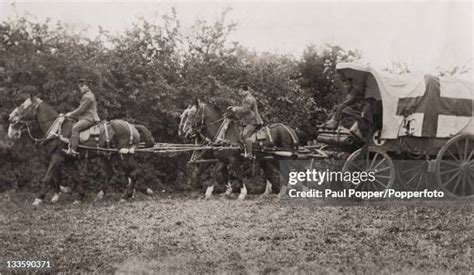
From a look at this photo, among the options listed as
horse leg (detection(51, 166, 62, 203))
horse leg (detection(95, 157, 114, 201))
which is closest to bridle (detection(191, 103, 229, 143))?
horse leg (detection(95, 157, 114, 201))

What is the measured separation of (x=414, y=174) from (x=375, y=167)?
643 mm

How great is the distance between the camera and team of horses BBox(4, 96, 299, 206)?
1082 cm

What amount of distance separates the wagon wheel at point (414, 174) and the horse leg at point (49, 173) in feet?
17.9

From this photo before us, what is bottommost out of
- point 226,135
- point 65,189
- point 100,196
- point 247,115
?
point 100,196

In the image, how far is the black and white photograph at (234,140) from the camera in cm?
789

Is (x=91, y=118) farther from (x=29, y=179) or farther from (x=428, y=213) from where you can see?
(x=428, y=213)

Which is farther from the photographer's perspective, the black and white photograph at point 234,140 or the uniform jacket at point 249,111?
the uniform jacket at point 249,111

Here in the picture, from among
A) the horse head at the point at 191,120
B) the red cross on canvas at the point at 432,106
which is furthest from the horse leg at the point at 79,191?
the red cross on canvas at the point at 432,106

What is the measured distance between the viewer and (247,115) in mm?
11445

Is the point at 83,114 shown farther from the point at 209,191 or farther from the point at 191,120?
the point at 209,191

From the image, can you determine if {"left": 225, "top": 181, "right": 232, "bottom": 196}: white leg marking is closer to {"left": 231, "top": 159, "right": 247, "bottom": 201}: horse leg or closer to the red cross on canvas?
{"left": 231, "top": 159, "right": 247, "bottom": 201}: horse leg

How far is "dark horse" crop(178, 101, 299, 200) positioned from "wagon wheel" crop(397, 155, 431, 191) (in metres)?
2.10

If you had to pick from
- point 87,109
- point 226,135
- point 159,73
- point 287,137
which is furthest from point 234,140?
point 87,109

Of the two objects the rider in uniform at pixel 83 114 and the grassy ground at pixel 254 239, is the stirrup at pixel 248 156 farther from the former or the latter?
the rider in uniform at pixel 83 114
